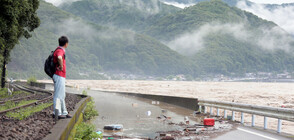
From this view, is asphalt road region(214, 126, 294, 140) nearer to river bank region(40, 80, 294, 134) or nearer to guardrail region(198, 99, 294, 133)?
guardrail region(198, 99, 294, 133)

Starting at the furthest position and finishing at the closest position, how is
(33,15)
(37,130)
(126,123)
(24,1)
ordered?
1. (33,15)
2. (24,1)
3. (126,123)
4. (37,130)

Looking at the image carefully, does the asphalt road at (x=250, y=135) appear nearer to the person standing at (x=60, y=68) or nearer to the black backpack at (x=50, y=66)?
the person standing at (x=60, y=68)

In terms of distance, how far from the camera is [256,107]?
13.4 m

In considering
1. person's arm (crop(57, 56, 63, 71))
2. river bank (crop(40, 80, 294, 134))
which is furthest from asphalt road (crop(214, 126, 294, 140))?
person's arm (crop(57, 56, 63, 71))

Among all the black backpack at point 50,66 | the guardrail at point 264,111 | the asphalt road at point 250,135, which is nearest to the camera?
the black backpack at point 50,66

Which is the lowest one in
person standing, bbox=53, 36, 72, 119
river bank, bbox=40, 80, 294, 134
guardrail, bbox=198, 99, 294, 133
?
river bank, bbox=40, 80, 294, 134

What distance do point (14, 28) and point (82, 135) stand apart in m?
14.9

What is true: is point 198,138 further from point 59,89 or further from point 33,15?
point 33,15

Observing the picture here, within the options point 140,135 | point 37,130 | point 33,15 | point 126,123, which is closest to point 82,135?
point 37,130

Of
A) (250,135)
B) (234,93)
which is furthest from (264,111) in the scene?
(234,93)

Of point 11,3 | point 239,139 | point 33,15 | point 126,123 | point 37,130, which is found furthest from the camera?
point 33,15

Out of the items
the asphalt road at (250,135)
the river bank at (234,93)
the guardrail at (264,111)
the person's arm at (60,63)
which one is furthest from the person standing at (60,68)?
the river bank at (234,93)

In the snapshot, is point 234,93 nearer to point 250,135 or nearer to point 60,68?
point 250,135

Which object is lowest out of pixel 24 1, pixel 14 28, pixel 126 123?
pixel 126 123
